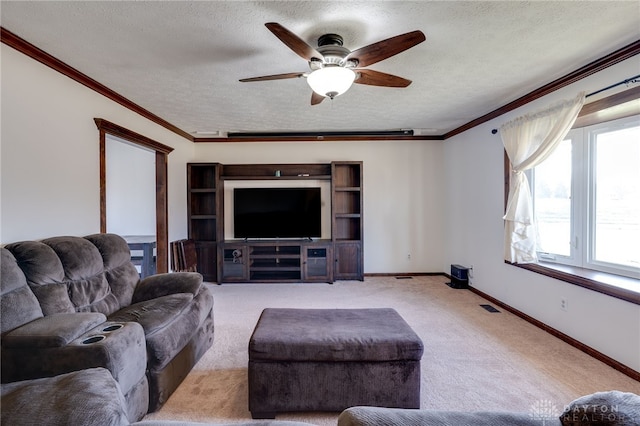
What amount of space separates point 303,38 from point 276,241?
3.38 m

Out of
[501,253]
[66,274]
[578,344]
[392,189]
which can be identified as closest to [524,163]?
[501,253]

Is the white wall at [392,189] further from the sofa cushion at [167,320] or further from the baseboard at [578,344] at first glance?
the sofa cushion at [167,320]

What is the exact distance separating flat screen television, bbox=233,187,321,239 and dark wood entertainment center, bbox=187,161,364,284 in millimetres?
179

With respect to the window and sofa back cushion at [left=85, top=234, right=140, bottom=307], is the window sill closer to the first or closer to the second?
the window

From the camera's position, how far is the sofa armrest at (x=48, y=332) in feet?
5.03

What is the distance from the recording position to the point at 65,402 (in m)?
1.14

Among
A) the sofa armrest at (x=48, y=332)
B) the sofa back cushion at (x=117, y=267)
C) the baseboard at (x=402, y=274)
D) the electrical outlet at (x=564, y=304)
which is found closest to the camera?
the sofa armrest at (x=48, y=332)

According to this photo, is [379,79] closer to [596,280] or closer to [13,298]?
[596,280]

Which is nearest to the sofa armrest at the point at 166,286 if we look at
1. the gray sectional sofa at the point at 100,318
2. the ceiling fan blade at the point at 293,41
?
the gray sectional sofa at the point at 100,318

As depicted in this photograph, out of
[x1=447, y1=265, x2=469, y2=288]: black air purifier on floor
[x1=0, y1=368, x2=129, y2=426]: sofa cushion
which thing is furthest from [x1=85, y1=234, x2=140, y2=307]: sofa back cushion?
[x1=447, y1=265, x2=469, y2=288]: black air purifier on floor

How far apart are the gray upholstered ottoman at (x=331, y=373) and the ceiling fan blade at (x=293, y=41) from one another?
1.79m

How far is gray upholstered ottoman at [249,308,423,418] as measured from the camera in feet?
5.82

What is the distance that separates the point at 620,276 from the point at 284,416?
3.06 m

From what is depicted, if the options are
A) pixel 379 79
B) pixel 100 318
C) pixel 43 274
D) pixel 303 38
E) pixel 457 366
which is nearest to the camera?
pixel 100 318
